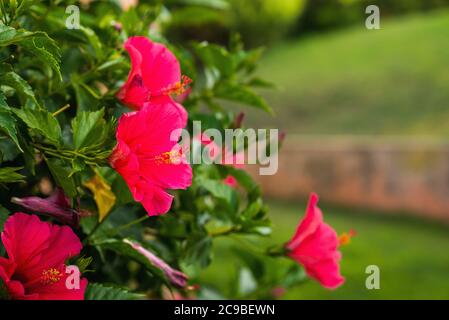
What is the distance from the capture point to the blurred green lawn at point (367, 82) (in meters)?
8.79

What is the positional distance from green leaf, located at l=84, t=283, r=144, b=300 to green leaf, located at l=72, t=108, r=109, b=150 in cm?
16

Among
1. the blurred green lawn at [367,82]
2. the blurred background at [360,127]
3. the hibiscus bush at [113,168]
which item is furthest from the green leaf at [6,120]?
A: the blurred green lawn at [367,82]

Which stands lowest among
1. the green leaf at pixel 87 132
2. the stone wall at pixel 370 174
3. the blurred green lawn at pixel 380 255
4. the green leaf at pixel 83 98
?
the blurred green lawn at pixel 380 255

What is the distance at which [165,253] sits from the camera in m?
1.10

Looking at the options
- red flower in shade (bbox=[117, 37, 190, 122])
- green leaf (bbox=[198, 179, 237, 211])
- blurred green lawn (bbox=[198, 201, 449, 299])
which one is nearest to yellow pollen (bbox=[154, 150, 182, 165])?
red flower in shade (bbox=[117, 37, 190, 122])

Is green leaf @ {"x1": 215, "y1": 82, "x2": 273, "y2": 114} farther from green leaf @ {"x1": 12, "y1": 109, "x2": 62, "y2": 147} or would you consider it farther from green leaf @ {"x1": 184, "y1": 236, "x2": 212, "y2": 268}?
green leaf @ {"x1": 12, "y1": 109, "x2": 62, "y2": 147}

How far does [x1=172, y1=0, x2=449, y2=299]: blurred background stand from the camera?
465 cm

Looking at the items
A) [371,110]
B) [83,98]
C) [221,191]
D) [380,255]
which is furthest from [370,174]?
[83,98]

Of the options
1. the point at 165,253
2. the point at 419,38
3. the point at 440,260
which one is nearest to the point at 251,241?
the point at 165,253

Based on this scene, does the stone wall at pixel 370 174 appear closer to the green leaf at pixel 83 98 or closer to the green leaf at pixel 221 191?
the green leaf at pixel 221 191

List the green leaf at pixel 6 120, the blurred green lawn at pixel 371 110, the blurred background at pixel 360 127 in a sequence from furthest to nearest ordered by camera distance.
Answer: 1. the blurred background at pixel 360 127
2. the blurred green lawn at pixel 371 110
3. the green leaf at pixel 6 120
